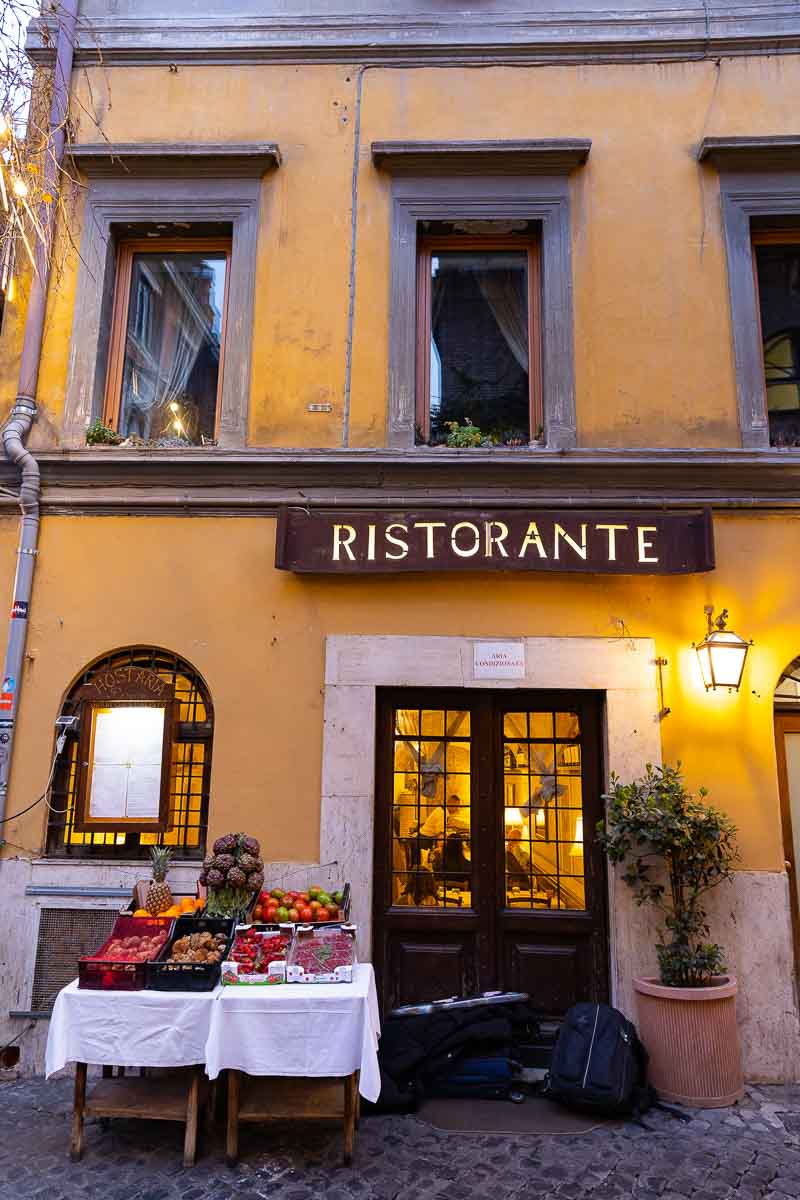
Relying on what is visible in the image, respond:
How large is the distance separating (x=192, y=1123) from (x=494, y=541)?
4208 mm

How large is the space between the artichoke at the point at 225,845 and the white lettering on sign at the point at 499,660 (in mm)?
2131

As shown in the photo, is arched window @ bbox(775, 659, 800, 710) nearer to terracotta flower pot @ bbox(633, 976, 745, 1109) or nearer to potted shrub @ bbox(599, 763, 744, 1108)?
potted shrub @ bbox(599, 763, 744, 1108)

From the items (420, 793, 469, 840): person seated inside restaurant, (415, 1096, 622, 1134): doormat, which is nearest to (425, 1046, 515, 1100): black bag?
(415, 1096, 622, 1134): doormat

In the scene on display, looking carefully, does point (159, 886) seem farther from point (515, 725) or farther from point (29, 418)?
point (29, 418)

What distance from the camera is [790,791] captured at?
248 inches

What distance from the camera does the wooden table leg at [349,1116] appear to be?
14.8 ft

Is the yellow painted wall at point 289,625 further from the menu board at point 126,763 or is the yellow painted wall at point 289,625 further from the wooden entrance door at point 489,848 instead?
the wooden entrance door at point 489,848

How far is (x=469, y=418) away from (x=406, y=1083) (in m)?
5.03

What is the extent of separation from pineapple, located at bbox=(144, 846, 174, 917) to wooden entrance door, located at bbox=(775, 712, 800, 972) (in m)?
4.47

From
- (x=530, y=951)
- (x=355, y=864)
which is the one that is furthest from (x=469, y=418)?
(x=530, y=951)

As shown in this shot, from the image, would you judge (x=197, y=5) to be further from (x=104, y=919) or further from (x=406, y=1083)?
(x=406, y=1083)

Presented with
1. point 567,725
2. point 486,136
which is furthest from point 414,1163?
point 486,136

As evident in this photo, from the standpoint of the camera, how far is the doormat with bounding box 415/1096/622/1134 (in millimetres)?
4969

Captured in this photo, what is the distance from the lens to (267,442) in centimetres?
675
